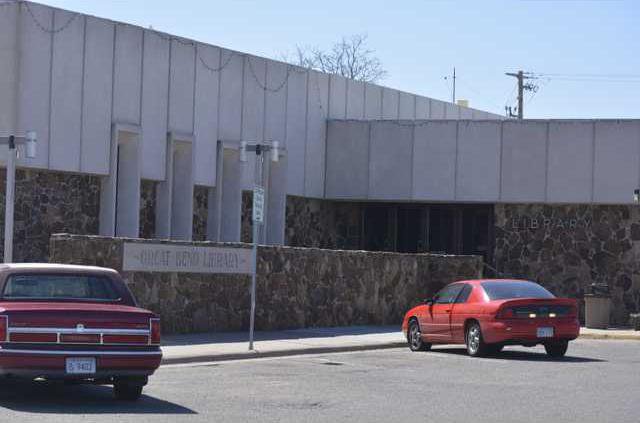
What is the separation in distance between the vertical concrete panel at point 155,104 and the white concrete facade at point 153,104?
1.0 inches

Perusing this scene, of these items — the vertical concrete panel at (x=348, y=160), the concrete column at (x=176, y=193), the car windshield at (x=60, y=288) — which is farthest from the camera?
the vertical concrete panel at (x=348, y=160)

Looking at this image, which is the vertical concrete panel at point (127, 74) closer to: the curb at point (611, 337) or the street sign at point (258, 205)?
the street sign at point (258, 205)

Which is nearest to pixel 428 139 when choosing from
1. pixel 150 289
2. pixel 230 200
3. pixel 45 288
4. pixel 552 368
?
pixel 230 200

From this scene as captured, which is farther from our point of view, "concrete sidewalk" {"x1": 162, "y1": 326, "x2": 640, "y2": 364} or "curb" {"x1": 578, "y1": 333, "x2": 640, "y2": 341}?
"curb" {"x1": 578, "y1": 333, "x2": 640, "y2": 341}

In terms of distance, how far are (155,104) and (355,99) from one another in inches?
439

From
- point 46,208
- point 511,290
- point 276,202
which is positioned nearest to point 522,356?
point 511,290

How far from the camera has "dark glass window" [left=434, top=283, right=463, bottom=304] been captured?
24.9 m

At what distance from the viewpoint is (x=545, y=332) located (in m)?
23.3

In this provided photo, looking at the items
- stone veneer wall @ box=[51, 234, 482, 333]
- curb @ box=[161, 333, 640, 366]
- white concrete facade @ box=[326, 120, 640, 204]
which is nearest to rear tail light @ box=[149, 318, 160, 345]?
curb @ box=[161, 333, 640, 366]

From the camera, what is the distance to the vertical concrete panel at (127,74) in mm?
33000

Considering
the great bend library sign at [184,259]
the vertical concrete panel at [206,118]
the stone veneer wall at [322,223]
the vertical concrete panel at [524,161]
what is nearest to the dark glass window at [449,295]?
the great bend library sign at [184,259]

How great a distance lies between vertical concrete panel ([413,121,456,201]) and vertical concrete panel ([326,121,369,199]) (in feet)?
5.80

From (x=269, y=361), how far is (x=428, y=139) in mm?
19782

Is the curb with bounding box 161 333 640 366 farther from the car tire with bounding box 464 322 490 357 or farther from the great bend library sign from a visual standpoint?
the great bend library sign
